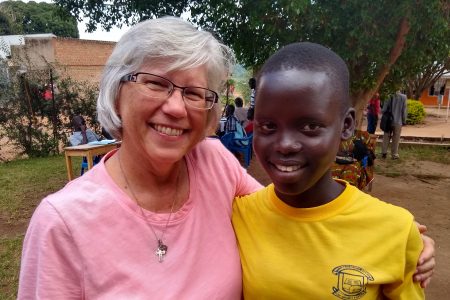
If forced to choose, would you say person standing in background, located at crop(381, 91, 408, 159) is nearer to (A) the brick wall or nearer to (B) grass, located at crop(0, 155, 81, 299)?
(B) grass, located at crop(0, 155, 81, 299)

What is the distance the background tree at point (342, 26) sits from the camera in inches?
208

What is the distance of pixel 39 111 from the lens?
10.8 m

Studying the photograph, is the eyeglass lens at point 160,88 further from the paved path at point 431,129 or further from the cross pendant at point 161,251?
the paved path at point 431,129

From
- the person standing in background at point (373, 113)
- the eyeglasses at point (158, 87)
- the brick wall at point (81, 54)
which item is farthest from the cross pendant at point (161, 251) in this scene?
the brick wall at point (81, 54)

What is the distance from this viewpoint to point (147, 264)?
136cm

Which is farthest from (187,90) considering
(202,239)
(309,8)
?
(309,8)

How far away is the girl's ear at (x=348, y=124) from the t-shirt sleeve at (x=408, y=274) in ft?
1.15

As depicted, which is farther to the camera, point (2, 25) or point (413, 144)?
point (2, 25)

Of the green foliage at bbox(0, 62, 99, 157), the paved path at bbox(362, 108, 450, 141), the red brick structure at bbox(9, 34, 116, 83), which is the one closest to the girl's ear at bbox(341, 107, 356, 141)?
the green foliage at bbox(0, 62, 99, 157)

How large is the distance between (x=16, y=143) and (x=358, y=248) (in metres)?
11.4

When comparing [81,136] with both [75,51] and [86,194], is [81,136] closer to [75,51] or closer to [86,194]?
[86,194]

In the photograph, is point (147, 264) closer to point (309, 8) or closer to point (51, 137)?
point (309, 8)

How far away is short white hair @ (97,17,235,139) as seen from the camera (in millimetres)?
1382

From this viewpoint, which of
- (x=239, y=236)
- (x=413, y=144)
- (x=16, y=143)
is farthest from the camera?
(x=413, y=144)
